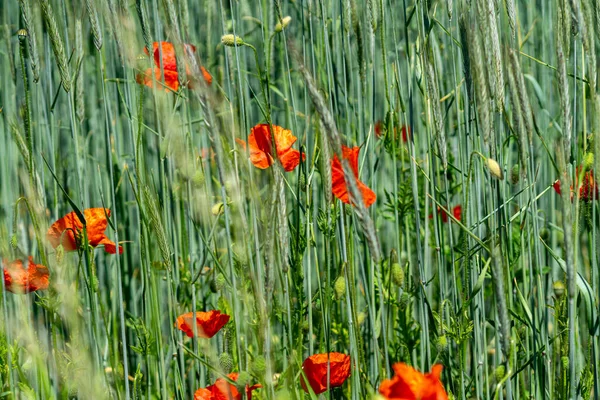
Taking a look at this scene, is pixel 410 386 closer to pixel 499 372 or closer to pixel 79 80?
pixel 499 372

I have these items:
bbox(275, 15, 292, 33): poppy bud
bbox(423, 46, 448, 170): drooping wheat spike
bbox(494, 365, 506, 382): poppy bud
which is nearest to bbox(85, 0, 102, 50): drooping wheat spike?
bbox(275, 15, 292, 33): poppy bud

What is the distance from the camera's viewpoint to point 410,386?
61cm

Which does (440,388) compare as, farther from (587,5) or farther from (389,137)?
(389,137)

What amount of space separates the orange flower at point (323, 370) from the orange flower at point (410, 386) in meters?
0.30

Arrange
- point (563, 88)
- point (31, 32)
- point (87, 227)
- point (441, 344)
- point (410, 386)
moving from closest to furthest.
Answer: point (410, 386)
point (563, 88)
point (31, 32)
point (441, 344)
point (87, 227)

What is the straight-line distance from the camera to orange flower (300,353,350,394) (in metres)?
0.94

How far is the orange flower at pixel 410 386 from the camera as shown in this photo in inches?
23.9

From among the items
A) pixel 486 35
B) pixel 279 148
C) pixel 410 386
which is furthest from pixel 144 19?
pixel 410 386

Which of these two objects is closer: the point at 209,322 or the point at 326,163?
the point at 326,163

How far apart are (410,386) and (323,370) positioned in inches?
13.5

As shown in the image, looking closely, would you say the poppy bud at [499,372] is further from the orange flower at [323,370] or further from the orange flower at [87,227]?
the orange flower at [87,227]

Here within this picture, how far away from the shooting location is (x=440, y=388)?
636mm

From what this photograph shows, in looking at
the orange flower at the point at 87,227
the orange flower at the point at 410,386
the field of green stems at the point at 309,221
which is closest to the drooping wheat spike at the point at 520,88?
the field of green stems at the point at 309,221

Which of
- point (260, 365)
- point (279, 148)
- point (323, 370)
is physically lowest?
point (323, 370)
